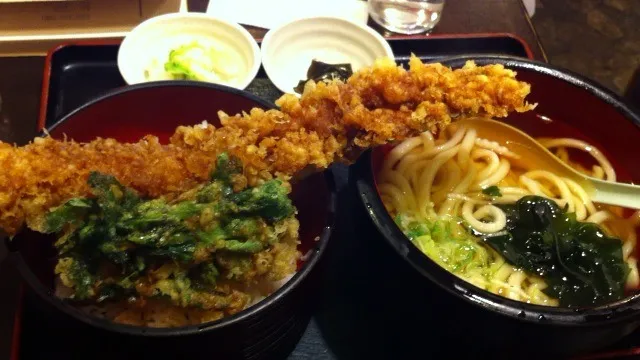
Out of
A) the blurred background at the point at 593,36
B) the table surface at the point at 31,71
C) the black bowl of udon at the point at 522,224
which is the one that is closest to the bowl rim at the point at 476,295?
the black bowl of udon at the point at 522,224

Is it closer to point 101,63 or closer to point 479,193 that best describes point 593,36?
point 479,193

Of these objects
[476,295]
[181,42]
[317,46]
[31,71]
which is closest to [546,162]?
[476,295]

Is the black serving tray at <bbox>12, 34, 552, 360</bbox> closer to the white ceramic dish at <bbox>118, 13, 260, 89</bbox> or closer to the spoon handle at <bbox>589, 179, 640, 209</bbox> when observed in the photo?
the white ceramic dish at <bbox>118, 13, 260, 89</bbox>

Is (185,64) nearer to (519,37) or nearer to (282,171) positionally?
(282,171)

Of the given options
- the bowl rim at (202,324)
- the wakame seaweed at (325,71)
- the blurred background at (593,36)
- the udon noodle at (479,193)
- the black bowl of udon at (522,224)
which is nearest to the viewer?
the bowl rim at (202,324)

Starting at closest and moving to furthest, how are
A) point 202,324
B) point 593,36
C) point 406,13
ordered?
point 202,324 < point 406,13 < point 593,36

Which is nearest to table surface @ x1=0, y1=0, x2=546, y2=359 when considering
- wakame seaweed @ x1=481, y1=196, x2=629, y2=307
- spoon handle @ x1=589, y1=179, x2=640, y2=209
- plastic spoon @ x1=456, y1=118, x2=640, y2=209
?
plastic spoon @ x1=456, y1=118, x2=640, y2=209

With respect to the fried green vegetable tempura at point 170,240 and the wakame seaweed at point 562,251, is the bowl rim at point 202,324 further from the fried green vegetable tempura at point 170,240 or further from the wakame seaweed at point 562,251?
the wakame seaweed at point 562,251
